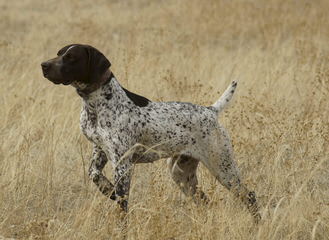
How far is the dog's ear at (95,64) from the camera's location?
423 centimetres

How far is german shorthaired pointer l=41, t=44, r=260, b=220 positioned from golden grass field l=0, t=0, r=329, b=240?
0.15m

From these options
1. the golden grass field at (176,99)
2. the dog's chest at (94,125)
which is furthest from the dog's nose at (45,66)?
the golden grass field at (176,99)

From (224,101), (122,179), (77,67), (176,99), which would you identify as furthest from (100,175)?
(176,99)

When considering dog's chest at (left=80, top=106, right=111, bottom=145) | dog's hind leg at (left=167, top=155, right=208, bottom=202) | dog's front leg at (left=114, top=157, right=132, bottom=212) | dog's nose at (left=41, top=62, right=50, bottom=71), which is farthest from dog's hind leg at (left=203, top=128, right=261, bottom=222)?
dog's nose at (left=41, top=62, right=50, bottom=71)

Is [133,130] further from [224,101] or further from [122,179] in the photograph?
[224,101]

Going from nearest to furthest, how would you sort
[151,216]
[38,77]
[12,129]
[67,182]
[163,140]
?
[151,216] → [163,140] → [67,182] → [12,129] → [38,77]

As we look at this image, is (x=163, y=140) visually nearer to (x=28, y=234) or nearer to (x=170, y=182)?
(x=170, y=182)

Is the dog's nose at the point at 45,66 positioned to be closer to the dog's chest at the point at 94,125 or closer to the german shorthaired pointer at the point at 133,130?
the german shorthaired pointer at the point at 133,130

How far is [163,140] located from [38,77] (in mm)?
4554

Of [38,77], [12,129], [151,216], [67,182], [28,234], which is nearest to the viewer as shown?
[151,216]

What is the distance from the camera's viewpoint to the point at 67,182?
5586 millimetres

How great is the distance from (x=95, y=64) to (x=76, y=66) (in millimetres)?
123

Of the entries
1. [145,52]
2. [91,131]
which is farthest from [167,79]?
[91,131]

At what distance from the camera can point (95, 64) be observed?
424cm
